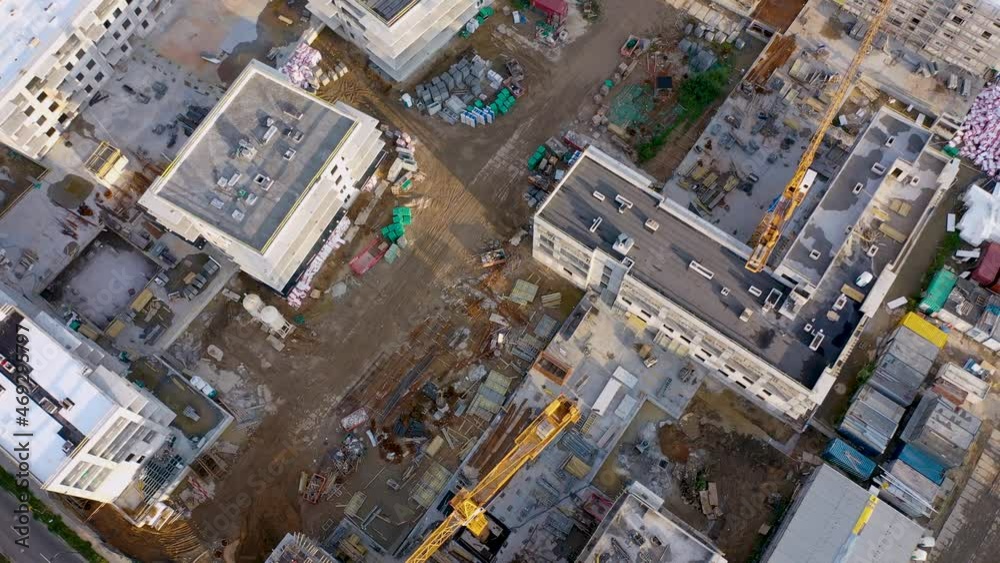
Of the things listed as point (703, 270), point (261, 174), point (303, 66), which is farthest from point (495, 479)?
point (303, 66)

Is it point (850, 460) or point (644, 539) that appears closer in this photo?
point (644, 539)

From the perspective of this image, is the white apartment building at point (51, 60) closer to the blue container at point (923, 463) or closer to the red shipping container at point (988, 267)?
the blue container at point (923, 463)

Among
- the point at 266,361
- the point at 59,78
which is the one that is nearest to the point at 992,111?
the point at 266,361

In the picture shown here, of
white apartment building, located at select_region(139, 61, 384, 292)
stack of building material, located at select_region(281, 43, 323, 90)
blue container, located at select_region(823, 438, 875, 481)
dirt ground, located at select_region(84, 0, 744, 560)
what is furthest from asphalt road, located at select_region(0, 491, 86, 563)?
blue container, located at select_region(823, 438, 875, 481)

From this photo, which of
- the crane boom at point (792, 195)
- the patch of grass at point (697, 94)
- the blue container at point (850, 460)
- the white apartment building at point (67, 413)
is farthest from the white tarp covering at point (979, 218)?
the white apartment building at point (67, 413)

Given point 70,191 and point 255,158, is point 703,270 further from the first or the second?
point 70,191

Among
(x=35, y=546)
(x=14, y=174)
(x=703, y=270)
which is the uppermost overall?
(x=703, y=270)

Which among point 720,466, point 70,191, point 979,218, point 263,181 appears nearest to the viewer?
point 720,466

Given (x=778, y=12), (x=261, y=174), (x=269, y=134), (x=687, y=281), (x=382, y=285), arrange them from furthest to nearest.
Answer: (x=778, y=12)
(x=382, y=285)
(x=269, y=134)
(x=261, y=174)
(x=687, y=281)
